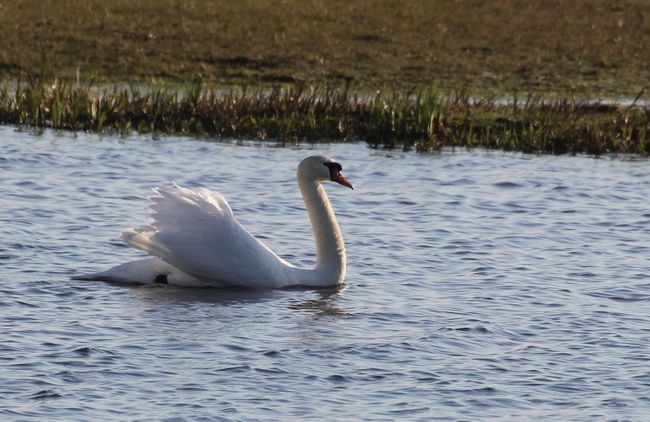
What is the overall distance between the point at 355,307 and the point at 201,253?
1.36 meters

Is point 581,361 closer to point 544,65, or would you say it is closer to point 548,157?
point 548,157

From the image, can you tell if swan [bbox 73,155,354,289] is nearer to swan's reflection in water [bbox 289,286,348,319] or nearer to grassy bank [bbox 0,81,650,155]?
swan's reflection in water [bbox 289,286,348,319]

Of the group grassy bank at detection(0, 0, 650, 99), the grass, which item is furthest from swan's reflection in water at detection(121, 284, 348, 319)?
grassy bank at detection(0, 0, 650, 99)

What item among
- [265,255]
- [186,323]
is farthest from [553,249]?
[186,323]

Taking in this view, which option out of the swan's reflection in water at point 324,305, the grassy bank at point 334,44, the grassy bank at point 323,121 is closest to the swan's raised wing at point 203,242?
the swan's reflection in water at point 324,305

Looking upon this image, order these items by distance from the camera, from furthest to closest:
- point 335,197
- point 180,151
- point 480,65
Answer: point 480,65 < point 180,151 < point 335,197

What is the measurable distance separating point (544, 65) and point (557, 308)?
61.2 feet

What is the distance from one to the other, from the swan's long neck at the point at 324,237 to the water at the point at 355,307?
0.18m

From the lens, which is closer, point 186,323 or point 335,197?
point 186,323

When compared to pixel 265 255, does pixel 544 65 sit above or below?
above

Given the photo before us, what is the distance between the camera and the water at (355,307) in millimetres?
8875

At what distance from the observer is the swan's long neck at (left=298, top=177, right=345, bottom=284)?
40.7 feet

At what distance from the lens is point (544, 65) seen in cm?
2975

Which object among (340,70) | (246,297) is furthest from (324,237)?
(340,70)
